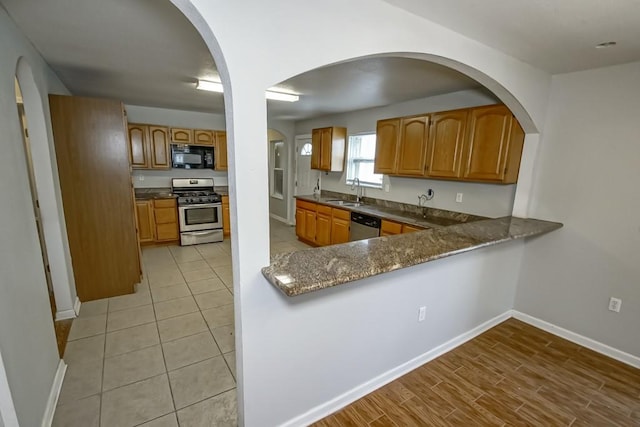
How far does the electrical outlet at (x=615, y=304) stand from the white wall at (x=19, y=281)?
401 centimetres

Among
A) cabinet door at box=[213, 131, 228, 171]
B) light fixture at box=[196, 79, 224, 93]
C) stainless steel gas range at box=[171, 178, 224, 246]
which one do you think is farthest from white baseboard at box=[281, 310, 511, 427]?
cabinet door at box=[213, 131, 228, 171]

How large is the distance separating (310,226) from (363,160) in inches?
57.7

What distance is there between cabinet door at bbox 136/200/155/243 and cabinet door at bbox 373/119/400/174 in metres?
3.83

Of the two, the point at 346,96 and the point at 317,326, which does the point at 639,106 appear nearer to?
the point at 346,96

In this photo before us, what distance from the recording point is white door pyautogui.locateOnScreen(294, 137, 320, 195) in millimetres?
6074

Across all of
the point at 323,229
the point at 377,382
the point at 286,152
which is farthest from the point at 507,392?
the point at 286,152

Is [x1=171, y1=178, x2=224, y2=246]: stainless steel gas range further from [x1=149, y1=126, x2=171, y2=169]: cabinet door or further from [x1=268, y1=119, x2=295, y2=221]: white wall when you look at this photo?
[x1=268, y1=119, x2=295, y2=221]: white wall

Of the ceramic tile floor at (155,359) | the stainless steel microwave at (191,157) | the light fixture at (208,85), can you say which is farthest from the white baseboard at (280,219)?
the light fixture at (208,85)

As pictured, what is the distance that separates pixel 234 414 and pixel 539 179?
3224 millimetres

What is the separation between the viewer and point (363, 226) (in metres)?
3.92

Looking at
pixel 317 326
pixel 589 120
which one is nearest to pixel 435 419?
pixel 317 326

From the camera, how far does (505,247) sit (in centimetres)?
270

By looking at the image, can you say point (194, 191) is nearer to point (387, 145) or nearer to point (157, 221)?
point (157, 221)

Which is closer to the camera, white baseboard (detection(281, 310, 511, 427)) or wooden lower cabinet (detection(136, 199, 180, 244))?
white baseboard (detection(281, 310, 511, 427))
